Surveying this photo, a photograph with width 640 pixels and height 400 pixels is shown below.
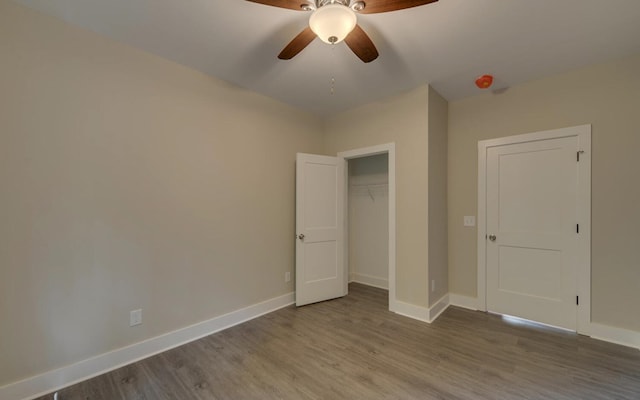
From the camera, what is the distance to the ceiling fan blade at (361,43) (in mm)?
1645

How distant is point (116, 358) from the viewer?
2.04m

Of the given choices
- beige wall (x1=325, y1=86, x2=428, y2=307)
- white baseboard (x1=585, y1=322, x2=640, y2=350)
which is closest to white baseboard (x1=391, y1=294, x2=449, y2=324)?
beige wall (x1=325, y1=86, x2=428, y2=307)

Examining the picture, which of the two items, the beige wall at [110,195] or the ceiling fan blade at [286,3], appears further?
the beige wall at [110,195]

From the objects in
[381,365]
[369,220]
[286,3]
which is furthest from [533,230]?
[286,3]

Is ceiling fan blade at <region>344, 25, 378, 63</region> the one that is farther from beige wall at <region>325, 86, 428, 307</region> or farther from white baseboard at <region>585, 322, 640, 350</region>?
white baseboard at <region>585, 322, 640, 350</region>

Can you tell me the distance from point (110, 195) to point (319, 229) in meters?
2.21

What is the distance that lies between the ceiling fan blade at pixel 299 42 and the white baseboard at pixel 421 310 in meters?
2.80

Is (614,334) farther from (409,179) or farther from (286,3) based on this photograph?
(286,3)

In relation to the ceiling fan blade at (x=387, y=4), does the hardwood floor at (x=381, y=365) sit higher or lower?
lower

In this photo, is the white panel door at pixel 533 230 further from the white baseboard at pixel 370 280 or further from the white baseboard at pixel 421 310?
the white baseboard at pixel 370 280

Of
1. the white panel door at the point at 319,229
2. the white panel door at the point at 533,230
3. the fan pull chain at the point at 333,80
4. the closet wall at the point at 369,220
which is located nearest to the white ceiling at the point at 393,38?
the fan pull chain at the point at 333,80

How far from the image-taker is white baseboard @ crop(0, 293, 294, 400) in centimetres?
171

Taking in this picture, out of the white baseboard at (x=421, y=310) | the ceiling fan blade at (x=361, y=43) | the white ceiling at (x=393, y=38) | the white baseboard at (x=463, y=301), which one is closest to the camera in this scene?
the ceiling fan blade at (x=361, y=43)

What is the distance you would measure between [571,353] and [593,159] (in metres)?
1.78
